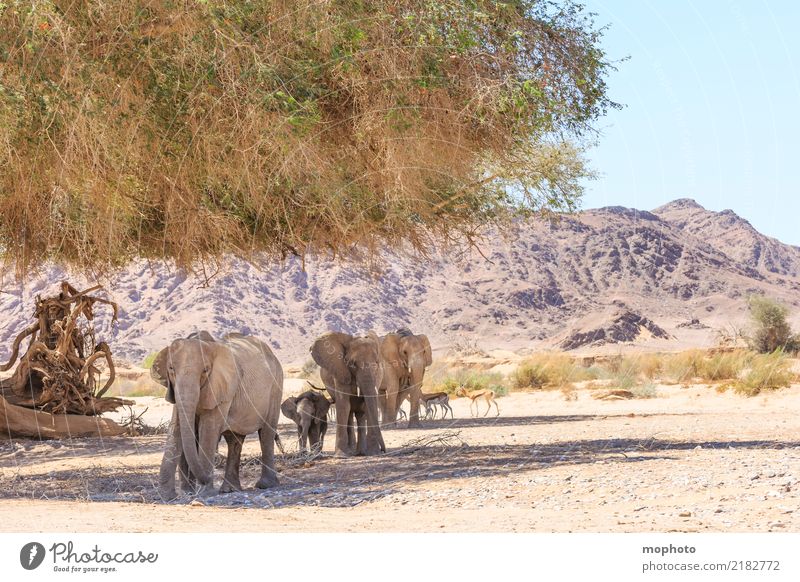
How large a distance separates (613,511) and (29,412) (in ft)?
41.1

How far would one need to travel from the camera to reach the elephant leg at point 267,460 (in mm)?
11266

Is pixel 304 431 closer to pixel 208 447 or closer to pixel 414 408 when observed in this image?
pixel 208 447

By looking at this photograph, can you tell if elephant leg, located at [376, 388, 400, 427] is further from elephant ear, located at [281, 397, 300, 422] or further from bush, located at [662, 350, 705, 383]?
bush, located at [662, 350, 705, 383]

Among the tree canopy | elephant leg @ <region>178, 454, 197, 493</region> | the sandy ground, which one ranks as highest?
the tree canopy

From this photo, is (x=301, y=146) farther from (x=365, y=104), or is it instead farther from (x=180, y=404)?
(x=180, y=404)

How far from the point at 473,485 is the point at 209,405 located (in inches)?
102

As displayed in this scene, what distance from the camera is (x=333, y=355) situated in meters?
14.2

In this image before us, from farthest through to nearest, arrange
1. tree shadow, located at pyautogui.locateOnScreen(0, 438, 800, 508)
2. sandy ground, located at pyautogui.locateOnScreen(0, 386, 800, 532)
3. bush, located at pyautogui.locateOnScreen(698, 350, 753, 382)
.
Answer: bush, located at pyautogui.locateOnScreen(698, 350, 753, 382)
tree shadow, located at pyautogui.locateOnScreen(0, 438, 800, 508)
sandy ground, located at pyautogui.locateOnScreen(0, 386, 800, 532)

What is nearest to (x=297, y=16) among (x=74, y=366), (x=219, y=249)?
(x=219, y=249)

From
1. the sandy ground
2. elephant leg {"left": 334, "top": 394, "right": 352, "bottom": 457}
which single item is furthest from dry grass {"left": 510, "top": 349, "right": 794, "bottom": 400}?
elephant leg {"left": 334, "top": 394, "right": 352, "bottom": 457}

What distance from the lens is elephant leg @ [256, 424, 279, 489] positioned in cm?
1127

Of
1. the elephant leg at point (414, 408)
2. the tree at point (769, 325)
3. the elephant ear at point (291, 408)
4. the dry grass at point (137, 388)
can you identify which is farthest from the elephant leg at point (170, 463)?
the tree at point (769, 325)

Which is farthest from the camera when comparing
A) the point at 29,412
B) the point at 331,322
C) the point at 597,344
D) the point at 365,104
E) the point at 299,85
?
the point at 597,344

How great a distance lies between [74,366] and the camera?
61.4 ft
